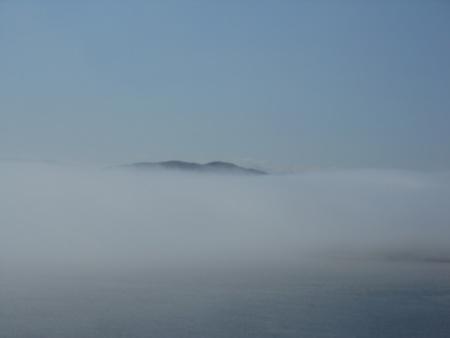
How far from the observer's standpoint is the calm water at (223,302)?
16.6 feet

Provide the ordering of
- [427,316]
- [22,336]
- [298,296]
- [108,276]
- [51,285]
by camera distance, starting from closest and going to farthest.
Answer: [22,336] < [427,316] < [298,296] < [51,285] < [108,276]

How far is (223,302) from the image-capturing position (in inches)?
240

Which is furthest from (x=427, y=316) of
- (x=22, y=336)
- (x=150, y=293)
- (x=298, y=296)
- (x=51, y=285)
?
(x=51, y=285)

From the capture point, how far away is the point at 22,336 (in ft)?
15.5

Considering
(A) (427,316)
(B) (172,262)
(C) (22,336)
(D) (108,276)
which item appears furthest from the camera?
(B) (172,262)

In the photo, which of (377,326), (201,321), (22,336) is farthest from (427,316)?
(22,336)

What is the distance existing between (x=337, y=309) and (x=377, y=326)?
2.06ft

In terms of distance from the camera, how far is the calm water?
5.05 metres

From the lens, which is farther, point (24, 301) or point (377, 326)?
point (24, 301)

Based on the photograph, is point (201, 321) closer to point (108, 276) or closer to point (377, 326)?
point (377, 326)

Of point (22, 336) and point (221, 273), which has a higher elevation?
point (221, 273)

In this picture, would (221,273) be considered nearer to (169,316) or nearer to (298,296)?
(298,296)

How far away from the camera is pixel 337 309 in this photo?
5.86 meters

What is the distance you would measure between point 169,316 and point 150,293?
1.17 metres
